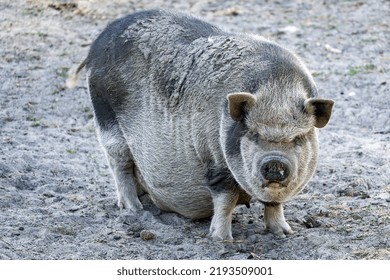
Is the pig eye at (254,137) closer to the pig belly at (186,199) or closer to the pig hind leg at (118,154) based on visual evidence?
the pig belly at (186,199)

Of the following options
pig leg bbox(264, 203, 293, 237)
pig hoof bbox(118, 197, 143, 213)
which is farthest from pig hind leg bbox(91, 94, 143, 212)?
pig leg bbox(264, 203, 293, 237)

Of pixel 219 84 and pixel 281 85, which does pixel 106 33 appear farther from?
pixel 281 85

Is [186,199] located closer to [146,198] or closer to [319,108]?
[146,198]

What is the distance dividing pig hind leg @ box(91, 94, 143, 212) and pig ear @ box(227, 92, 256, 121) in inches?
67.5

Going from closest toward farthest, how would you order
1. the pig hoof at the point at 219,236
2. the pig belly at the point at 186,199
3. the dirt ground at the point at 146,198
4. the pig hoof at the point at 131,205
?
the dirt ground at the point at 146,198, the pig hoof at the point at 219,236, the pig belly at the point at 186,199, the pig hoof at the point at 131,205

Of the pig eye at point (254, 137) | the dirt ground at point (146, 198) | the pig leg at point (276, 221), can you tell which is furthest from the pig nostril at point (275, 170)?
the pig leg at point (276, 221)

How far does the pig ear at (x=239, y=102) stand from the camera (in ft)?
20.7

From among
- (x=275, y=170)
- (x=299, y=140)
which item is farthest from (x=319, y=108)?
(x=275, y=170)

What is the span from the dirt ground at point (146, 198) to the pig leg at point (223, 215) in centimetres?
10

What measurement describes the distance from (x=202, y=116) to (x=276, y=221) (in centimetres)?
99

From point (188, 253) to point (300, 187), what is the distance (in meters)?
0.94

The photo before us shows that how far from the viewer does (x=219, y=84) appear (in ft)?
22.5

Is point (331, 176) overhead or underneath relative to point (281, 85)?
underneath
